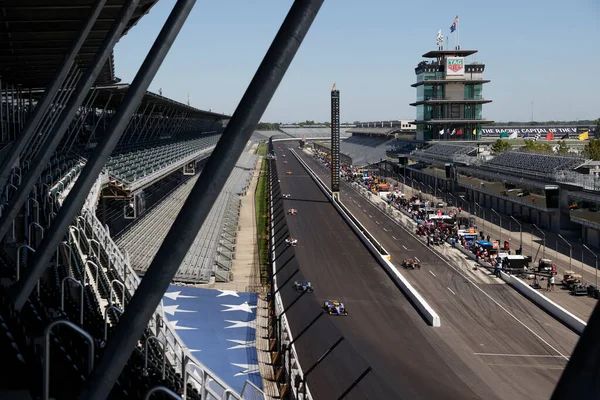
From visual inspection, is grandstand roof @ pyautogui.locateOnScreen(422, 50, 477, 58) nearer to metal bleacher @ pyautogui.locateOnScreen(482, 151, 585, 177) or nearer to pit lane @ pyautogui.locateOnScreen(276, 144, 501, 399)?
metal bleacher @ pyautogui.locateOnScreen(482, 151, 585, 177)

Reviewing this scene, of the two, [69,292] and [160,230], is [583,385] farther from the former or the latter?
[160,230]

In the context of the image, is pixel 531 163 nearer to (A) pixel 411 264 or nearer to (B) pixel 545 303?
(A) pixel 411 264

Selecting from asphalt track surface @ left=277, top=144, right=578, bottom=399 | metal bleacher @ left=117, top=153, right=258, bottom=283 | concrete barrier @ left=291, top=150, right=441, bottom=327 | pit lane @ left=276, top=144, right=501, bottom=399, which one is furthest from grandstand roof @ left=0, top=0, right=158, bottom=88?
concrete barrier @ left=291, top=150, right=441, bottom=327

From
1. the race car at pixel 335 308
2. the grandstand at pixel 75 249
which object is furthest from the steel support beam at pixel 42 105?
the race car at pixel 335 308

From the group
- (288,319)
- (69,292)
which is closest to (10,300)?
(69,292)

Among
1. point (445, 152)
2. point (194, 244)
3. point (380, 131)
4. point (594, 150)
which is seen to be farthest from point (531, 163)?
point (380, 131)

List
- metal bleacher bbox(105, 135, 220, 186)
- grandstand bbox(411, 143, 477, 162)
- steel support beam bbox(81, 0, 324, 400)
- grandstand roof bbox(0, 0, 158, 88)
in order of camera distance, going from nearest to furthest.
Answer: steel support beam bbox(81, 0, 324, 400), grandstand roof bbox(0, 0, 158, 88), metal bleacher bbox(105, 135, 220, 186), grandstand bbox(411, 143, 477, 162)

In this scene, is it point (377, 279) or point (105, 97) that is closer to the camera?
point (377, 279)
